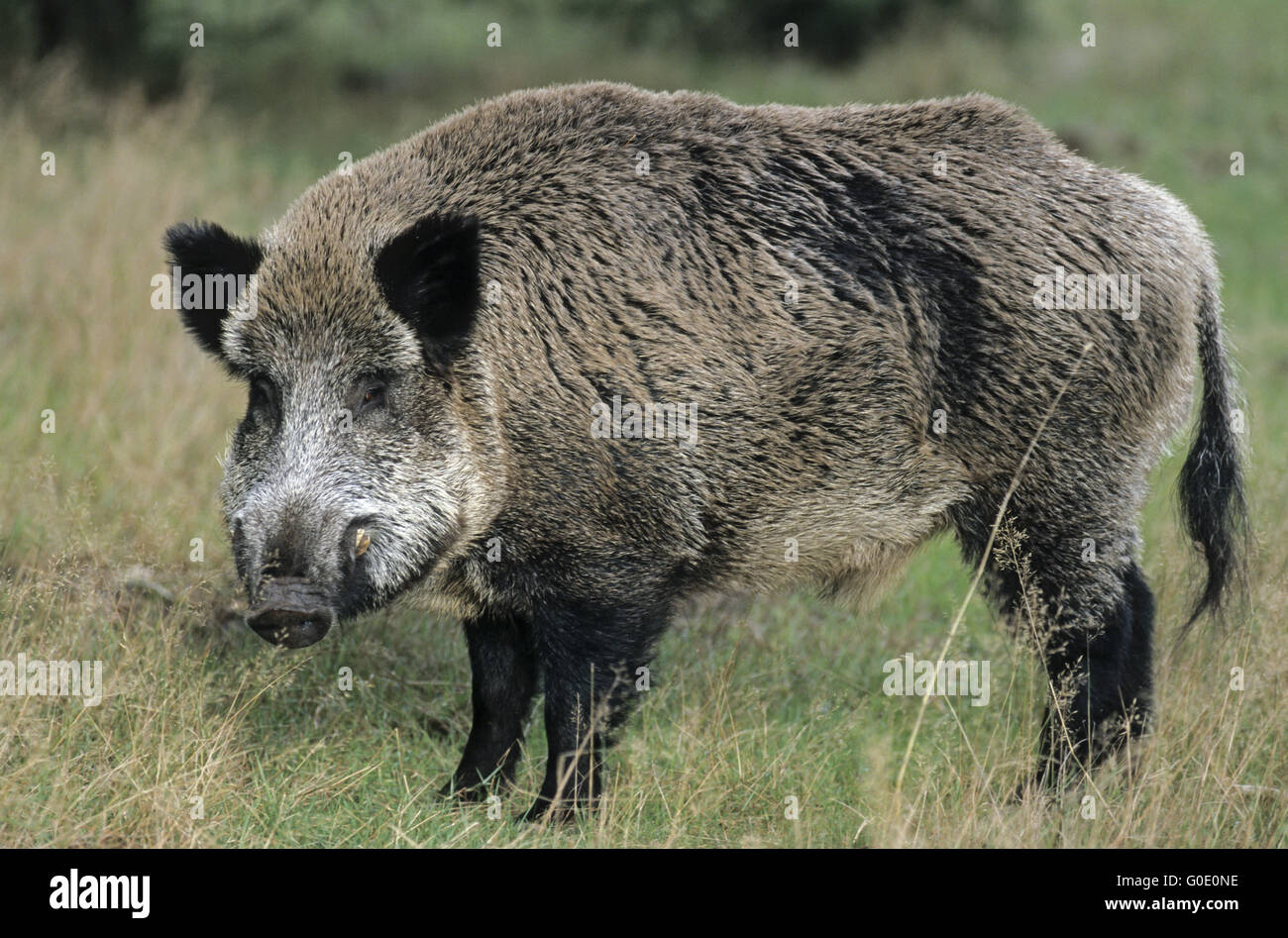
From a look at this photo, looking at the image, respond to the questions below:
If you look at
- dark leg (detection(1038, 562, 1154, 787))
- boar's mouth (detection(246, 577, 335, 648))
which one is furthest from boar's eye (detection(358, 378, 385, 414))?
dark leg (detection(1038, 562, 1154, 787))

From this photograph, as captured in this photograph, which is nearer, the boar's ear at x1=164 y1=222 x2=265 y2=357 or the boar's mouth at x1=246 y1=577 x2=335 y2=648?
the boar's mouth at x1=246 y1=577 x2=335 y2=648

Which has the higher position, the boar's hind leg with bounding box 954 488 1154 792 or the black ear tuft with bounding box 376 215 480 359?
the black ear tuft with bounding box 376 215 480 359

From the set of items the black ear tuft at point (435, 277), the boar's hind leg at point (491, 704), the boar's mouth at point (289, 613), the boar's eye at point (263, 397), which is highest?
the black ear tuft at point (435, 277)

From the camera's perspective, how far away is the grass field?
4.50m

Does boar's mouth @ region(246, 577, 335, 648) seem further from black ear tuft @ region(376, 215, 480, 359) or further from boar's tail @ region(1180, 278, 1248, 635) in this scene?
boar's tail @ region(1180, 278, 1248, 635)

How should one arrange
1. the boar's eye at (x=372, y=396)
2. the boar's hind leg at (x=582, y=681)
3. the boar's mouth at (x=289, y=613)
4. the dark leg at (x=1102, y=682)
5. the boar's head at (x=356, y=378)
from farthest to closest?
1. the dark leg at (x=1102, y=682)
2. the boar's hind leg at (x=582, y=681)
3. the boar's eye at (x=372, y=396)
4. the boar's head at (x=356, y=378)
5. the boar's mouth at (x=289, y=613)

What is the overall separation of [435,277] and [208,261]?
0.79 meters

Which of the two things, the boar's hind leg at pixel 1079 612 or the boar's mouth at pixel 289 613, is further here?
the boar's hind leg at pixel 1079 612

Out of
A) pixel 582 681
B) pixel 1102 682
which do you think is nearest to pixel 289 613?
pixel 582 681

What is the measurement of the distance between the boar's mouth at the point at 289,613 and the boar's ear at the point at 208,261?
1.12m

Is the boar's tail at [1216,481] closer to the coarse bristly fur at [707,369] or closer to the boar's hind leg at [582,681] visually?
the coarse bristly fur at [707,369]

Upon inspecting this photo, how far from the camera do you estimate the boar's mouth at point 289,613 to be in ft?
13.4

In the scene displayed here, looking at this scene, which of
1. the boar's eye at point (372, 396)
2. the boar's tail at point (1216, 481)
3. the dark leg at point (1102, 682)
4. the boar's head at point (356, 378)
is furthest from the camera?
the boar's tail at point (1216, 481)

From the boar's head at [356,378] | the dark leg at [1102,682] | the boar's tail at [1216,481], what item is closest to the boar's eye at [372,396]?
the boar's head at [356,378]
